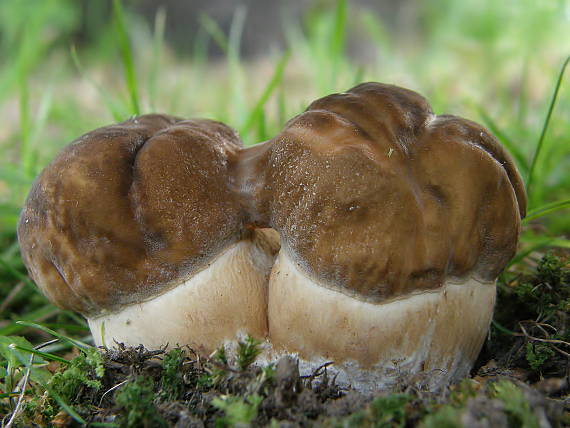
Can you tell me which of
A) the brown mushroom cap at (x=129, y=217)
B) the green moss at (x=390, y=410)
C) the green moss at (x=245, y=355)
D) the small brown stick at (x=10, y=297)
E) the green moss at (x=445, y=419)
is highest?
the brown mushroom cap at (x=129, y=217)

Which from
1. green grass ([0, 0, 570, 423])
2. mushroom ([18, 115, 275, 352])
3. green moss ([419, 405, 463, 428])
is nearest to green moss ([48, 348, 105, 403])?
green grass ([0, 0, 570, 423])

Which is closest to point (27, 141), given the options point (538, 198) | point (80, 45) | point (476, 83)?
point (538, 198)

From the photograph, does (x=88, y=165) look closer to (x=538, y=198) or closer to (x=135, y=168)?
(x=135, y=168)

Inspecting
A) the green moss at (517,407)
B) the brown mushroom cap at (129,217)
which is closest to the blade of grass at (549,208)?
the green moss at (517,407)

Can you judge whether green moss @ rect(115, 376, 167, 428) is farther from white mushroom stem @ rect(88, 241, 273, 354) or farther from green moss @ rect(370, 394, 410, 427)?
green moss @ rect(370, 394, 410, 427)

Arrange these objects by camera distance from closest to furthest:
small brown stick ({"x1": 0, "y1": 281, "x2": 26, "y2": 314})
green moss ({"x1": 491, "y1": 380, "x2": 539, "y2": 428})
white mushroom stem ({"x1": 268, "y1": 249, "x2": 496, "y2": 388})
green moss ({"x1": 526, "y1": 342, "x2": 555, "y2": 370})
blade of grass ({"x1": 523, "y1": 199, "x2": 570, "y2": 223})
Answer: green moss ({"x1": 491, "y1": 380, "x2": 539, "y2": 428})
white mushroom stem ({"x1": 268, "y1": 249, "x2": 496, "y2": 388})
green moss ({"x1": 526, "y1": 342, "x2": 555, "y2": 370})
blade of grass ({"x1": 523, "y1": 199, "x2": 570, "y2": 223})
small brown stick ({"x1": 0, "y1": 281, "x2": 26, "y2": 314})

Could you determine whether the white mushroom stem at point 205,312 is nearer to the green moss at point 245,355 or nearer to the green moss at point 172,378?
the green moss at point 172,378

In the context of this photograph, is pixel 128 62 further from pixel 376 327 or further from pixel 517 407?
pixel 517 407
